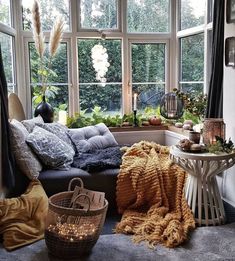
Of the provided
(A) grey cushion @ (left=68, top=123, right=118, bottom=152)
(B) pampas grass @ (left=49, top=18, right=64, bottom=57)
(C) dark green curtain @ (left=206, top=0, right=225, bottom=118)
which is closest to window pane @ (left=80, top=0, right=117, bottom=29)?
(B) pampas grass @ (left=49, top=18, right=64, bottom=57)

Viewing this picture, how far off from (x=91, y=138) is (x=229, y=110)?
1.65 m

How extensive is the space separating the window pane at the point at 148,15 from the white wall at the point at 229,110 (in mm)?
1924

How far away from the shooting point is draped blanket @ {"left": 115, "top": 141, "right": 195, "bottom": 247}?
2838 millimetres

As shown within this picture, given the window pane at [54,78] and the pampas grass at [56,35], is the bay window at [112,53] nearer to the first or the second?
the window pane at [54,78]

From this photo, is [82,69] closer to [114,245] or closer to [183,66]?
[183,66]

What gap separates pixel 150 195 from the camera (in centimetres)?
317

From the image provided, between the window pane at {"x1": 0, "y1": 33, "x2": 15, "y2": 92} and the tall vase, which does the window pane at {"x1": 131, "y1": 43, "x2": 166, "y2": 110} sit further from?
the window pane at {"x1": 0, "y1": 33, "x2": 15, "y2": 92}

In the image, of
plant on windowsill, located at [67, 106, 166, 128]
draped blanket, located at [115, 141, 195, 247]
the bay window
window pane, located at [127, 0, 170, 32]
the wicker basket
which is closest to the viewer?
the wicker basket

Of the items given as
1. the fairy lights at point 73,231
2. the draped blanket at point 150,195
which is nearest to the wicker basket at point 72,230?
the fairy lights at point 73,231

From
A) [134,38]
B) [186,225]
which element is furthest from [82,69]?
[186,225]

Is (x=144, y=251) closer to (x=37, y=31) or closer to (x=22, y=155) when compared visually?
(x=22, y=155)

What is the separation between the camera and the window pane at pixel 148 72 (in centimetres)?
498

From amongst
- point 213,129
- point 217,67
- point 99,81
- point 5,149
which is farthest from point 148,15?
point 5,149

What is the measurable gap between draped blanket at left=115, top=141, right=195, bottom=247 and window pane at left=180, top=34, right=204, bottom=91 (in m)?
1.53
